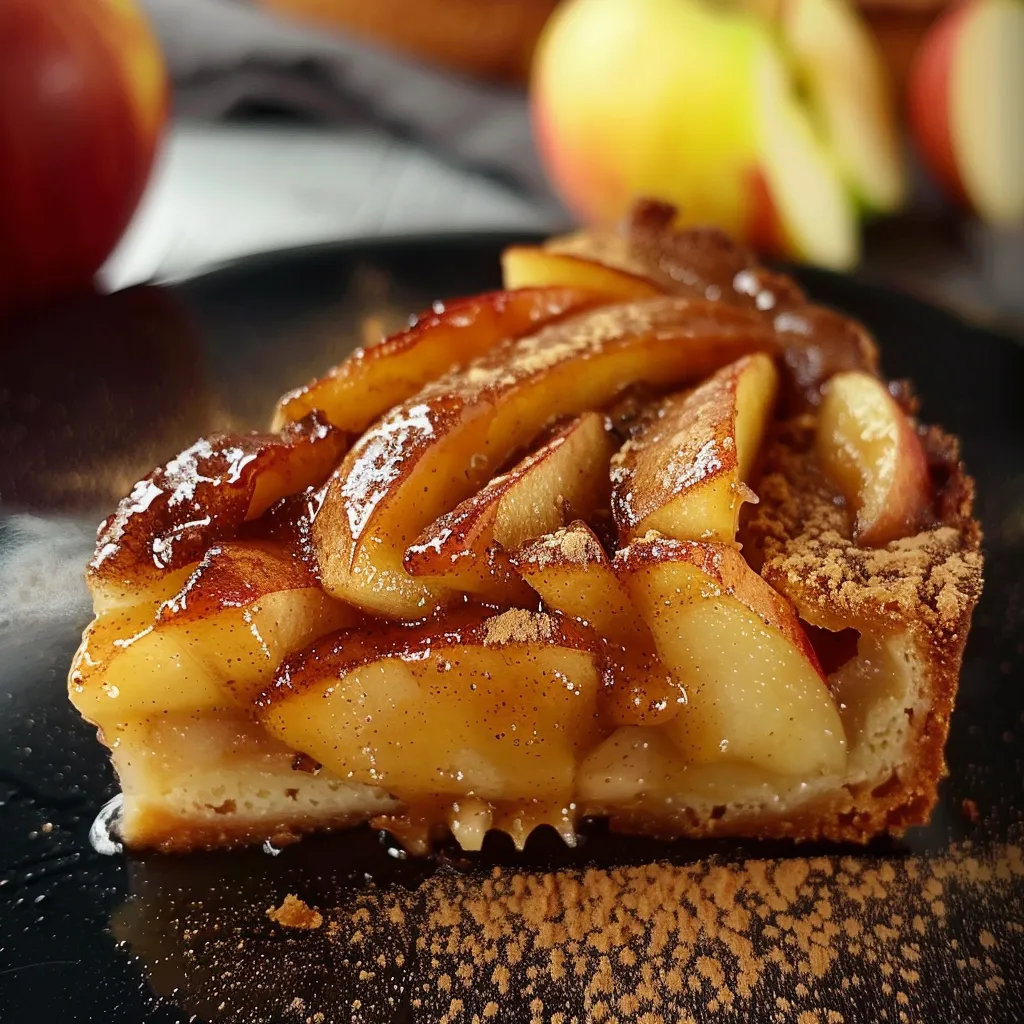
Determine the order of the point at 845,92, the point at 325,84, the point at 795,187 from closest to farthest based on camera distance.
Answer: the point at 795,187
the point at 845,92
the point at 325,84

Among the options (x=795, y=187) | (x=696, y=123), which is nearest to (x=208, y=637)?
(x=696, y=123)

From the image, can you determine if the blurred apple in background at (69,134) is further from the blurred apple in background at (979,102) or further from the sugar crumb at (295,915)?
the blurred apple in background at (979,102)

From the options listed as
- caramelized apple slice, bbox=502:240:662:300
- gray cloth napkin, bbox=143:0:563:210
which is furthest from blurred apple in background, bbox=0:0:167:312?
caramelized apple slice, bbox=502:240:662:300

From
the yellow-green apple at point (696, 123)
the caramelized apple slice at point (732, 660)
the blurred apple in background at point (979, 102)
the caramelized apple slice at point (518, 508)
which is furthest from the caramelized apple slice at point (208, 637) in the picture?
the blurred apple in background at point (979, 102)

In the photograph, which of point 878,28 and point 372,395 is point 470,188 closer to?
point 878,28

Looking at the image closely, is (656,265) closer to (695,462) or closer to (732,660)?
(695,462)
